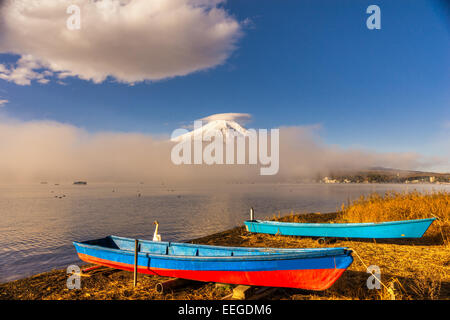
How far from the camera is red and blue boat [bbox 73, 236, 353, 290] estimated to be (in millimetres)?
6492

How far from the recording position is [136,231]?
82.4 feet

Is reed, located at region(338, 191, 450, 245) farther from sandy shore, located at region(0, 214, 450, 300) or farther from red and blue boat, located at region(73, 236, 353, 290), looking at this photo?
red and blue boat, located at region(73, 236, 353, 290)

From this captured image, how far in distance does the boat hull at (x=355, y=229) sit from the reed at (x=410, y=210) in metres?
1.91

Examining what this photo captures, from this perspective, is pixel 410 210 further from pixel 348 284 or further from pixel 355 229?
pixel 348 284

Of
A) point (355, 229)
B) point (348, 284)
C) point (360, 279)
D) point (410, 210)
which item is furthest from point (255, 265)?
point (410, 210)

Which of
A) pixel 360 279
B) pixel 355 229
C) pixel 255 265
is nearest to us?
pixel 255 265

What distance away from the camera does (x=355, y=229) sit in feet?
45.3

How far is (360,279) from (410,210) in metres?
10.7

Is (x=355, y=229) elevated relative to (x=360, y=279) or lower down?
elevated

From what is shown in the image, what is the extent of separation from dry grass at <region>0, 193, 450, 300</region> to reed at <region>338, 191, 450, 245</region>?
48 millimetres

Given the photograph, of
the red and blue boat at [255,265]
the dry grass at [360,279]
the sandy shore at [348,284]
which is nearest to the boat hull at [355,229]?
the dry grass at [360,279]
